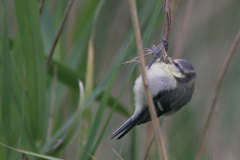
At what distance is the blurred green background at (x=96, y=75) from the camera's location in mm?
1270

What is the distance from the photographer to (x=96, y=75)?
2.28m

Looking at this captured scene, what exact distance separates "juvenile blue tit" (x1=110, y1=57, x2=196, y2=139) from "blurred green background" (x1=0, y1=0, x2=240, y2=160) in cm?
7

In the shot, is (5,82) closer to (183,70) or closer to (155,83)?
(155,83)

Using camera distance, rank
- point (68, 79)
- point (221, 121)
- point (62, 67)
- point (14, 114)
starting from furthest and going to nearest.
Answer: point (221, 121)
point (68, 79)
point (62, 67)
point (14, 114)

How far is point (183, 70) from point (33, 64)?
0.80m

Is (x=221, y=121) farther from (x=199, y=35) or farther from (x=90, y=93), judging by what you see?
(x=90, y=93)

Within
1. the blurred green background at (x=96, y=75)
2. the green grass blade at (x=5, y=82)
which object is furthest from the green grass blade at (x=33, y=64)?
the green grass blade at (x=5, y=82)

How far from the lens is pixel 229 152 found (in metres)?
2.23

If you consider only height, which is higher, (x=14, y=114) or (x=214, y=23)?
(x=214, y=23)

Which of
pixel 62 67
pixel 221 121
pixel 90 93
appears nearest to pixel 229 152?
pixel 221 121

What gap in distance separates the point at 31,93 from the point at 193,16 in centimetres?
158

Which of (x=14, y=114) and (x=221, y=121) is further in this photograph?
(x=221, y=121)

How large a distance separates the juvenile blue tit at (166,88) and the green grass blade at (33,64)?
407 millimetres

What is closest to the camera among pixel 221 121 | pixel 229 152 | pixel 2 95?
pixel 2 95
